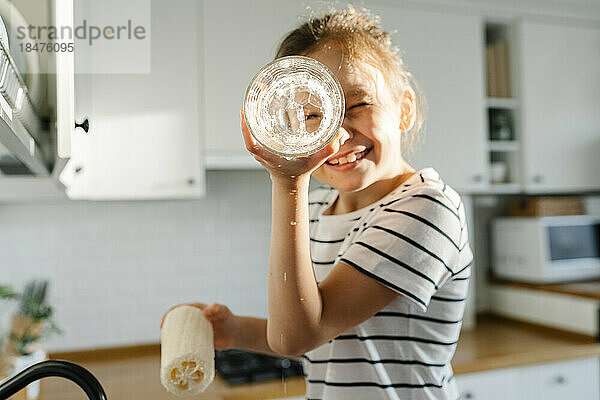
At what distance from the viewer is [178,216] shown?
1.25 metres

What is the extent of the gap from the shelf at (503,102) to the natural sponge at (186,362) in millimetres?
1138

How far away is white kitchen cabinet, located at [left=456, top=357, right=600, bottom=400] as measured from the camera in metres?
1.08

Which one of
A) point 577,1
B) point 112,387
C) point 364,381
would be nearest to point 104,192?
point 112,387

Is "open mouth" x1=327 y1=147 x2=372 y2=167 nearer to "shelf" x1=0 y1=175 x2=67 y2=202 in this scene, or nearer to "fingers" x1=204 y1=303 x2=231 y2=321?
"fingers" x1=204 y1=303 x2=231 y2=321

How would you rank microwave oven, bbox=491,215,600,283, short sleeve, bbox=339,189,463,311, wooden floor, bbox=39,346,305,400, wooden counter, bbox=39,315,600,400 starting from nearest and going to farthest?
short sleeve, bbox=339,189,463,311, wooden floor, bbox=39,346,305,400, wooden counter, bbox=39,315,600,400, microwave oven, bbox=491,215,600,283

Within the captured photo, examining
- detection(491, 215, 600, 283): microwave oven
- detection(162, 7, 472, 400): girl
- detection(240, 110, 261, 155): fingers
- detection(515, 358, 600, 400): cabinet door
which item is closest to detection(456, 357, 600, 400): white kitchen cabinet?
detection(515, 358, 600, 400): cabinet door

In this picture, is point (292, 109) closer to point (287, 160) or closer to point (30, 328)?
point (287, 160)

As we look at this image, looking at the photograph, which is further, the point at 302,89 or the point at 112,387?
the point at 112,387

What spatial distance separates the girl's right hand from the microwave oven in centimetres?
109

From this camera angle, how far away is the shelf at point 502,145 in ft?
4.44

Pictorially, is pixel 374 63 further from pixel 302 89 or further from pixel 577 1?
pixel 577 1

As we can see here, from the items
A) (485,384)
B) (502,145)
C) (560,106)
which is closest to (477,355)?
(485,384)

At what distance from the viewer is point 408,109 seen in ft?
1.31

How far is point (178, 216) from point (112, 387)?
739mm
